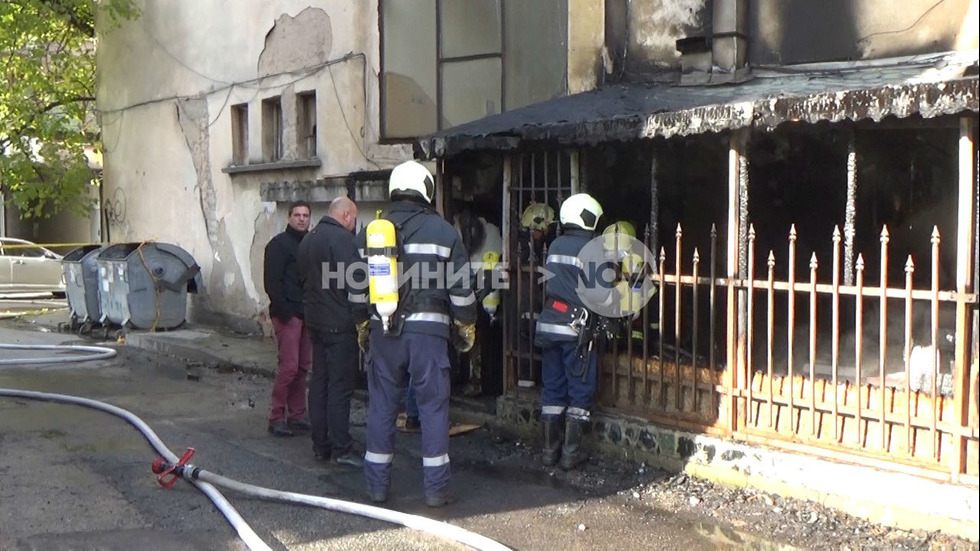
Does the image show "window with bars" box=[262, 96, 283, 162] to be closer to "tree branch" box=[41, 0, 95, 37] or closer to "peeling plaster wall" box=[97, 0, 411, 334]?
"peeling plaster wall" box=[97, 0, 411, 334]

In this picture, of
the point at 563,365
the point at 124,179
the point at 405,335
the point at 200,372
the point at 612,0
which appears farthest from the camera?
the point at 124,179

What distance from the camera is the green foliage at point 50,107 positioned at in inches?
645

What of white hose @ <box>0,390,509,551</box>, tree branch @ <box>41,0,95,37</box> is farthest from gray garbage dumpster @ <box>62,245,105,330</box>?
white hose @ <box>0,390,509,551</box>

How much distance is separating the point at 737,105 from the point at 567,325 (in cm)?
167

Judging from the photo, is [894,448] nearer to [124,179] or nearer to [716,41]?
[716,41]

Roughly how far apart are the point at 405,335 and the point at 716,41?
3.73m

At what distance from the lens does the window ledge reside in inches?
463

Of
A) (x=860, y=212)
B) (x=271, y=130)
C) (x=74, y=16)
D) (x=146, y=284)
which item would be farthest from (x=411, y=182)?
(x=74, y=16)

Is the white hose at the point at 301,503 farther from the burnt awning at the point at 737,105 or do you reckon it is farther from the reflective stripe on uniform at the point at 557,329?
the burnt awning at the point at 737,105

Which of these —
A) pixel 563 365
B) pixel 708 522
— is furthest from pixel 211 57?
pixel 708 522

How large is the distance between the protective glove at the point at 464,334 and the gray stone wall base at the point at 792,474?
1.42 meters

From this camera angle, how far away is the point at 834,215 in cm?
798

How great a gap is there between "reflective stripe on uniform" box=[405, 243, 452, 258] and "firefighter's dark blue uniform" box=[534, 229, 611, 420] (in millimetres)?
1025

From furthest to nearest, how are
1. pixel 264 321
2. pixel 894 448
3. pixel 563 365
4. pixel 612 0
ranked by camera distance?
pixel 264 321 → pixel 612 0 → pixel 563 365 → pixel 894 448
